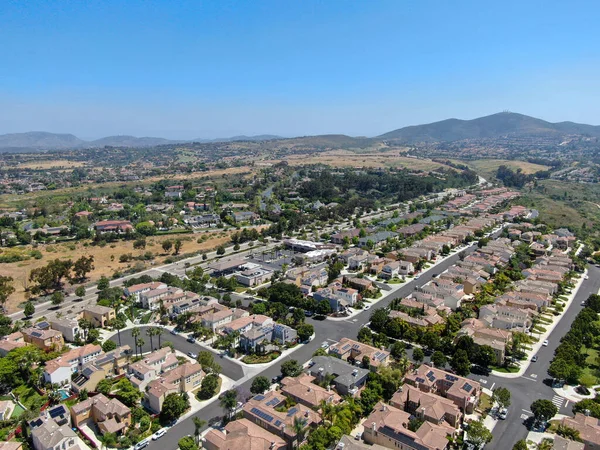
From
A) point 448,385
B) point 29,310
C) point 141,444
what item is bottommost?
point 141,444

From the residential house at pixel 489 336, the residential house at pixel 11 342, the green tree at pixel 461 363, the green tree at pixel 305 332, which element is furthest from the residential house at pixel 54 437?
the residential house at pixel 489 336

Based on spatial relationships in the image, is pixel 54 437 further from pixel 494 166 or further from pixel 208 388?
pixel 494 166

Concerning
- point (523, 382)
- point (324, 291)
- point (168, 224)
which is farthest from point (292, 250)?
point (523, 382)

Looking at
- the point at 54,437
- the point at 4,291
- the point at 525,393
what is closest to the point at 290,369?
the point at 54,437

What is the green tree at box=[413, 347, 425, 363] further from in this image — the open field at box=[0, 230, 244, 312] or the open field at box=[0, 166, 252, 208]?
the open field at box=[0, 166, 252, 208]

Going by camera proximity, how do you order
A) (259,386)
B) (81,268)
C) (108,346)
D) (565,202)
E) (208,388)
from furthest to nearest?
(565,202), (81,268), (108,346), (208,388), (259,386)

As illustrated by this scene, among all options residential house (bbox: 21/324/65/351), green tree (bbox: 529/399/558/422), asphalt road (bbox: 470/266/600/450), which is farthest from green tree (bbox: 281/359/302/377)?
residential house (bbox: 21/324/65/351)
